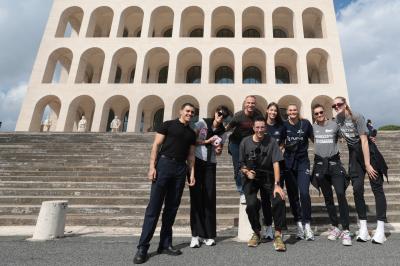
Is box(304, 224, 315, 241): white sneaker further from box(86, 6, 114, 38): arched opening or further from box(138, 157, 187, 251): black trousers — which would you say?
box(86, 6, 114, 38): arched opening

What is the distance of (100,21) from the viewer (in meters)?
24.8

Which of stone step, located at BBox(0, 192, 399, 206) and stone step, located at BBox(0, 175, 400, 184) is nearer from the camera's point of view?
stone step, located at BBox(0, 192, 399, 206)

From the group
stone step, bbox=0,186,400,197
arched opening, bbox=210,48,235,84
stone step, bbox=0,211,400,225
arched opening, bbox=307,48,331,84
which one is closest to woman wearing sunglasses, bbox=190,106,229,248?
stone step, bbox=0,211,400,225

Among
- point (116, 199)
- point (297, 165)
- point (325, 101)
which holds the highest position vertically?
point (325, 101)

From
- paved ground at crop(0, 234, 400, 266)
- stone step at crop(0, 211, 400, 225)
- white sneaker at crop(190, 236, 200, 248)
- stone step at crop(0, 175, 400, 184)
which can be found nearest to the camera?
paved ground at crop(0, 234, 400, 266)

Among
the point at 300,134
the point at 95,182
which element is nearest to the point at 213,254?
the point at 300,134

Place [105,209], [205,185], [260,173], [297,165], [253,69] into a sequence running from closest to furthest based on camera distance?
[260,173] < [205,185] < [297,165] < [105,209] < [253,69]

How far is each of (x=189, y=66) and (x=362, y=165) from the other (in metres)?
21.8

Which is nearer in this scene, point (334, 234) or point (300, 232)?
point (334, 234)

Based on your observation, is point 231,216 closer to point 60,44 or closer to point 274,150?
point 274,150

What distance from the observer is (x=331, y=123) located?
434 cm

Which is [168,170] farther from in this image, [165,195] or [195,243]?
[195,243]

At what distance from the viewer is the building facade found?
20.0 m

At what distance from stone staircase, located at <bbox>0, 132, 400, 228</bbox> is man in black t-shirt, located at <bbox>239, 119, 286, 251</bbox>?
1.68 m
